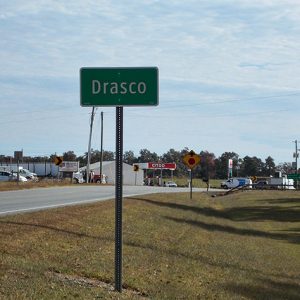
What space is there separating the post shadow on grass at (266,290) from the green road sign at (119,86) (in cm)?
413

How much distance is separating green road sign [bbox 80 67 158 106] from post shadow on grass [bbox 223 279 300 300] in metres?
4.13

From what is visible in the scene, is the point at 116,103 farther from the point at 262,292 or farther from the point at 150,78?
the point at 262,292

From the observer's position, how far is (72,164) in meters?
87.0

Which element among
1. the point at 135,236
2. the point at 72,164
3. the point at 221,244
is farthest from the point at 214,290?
the point at 72,164

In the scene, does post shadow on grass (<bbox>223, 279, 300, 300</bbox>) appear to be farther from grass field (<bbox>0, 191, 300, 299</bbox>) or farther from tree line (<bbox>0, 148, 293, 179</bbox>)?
tree line (<bbox>0, 148, 293, 179</bbox>)

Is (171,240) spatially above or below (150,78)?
below

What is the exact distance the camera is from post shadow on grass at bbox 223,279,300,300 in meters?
10.3

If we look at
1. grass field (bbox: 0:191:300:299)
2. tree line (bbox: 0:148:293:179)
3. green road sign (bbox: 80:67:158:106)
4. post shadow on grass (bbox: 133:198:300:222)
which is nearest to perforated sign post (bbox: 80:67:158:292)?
green road sign (bbox: 80:67:158:106)

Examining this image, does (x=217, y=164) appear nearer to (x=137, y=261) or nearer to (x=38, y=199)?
(x=38, y=199)

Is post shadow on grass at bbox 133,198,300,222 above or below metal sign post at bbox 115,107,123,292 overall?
below

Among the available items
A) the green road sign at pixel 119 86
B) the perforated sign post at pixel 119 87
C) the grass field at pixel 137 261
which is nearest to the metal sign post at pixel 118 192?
the perforated sign post at pixel 119 87

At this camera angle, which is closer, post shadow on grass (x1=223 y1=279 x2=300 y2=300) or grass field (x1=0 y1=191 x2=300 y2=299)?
grass field (x1=0 y1=191 x2=300 y2=299)

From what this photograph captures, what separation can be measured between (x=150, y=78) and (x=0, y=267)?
11.6ft

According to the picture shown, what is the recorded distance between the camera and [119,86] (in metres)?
7.83
